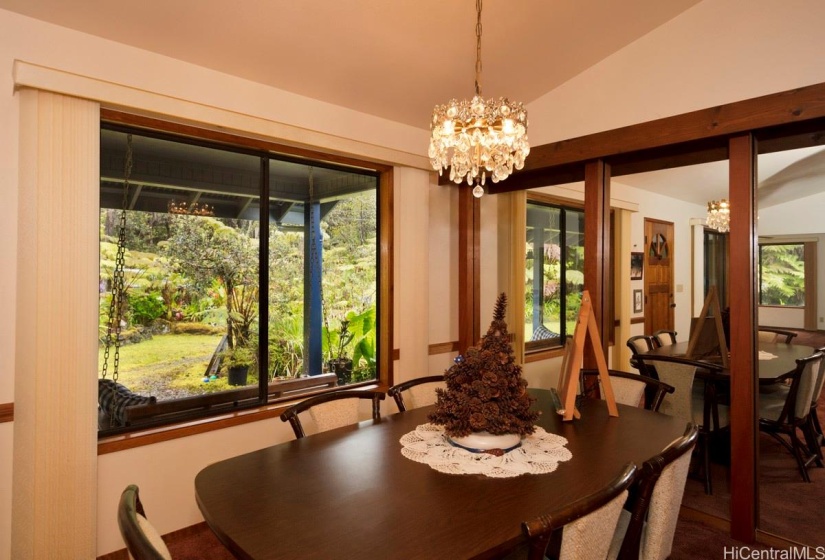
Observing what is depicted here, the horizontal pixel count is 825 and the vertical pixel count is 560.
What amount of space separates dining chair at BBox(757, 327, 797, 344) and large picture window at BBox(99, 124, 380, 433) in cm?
253

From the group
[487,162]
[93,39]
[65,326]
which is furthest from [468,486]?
[93,39]

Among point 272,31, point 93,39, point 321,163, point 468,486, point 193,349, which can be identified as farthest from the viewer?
point 321,163

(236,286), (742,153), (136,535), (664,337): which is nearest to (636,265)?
(664,337)

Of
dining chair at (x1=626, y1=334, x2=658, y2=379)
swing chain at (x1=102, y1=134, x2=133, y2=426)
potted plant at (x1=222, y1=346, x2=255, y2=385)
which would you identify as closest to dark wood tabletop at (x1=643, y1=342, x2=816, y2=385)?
dining chair at (x1=626, y1=334, x2=658, y2=379)

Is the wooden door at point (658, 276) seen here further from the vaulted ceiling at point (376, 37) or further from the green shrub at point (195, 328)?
the green shrub at point (195, 328)

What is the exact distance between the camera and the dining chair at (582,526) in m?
1.09

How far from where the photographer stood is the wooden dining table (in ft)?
4.04

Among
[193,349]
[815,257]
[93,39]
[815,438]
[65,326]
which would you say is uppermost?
[93,39]

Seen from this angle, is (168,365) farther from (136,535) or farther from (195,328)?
(136,535)

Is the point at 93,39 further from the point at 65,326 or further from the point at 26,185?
the point at 65,326

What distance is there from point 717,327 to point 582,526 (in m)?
2.06

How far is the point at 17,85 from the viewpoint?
2152 mm

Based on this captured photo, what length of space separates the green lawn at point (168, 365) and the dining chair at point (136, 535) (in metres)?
1.73

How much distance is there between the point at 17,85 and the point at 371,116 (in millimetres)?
2043
